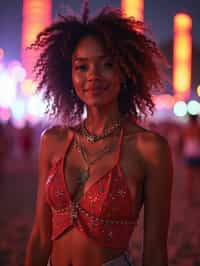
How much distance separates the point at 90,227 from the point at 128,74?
1.80 feet

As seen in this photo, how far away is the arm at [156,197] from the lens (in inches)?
51.5

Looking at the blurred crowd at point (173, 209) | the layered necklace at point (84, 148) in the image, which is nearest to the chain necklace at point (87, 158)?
the layered necklace at point (84, 148)

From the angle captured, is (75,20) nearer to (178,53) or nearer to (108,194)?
(108,194)

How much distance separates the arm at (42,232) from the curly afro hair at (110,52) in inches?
12.0

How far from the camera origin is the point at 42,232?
150cm

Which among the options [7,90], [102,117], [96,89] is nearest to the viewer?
[96,89]

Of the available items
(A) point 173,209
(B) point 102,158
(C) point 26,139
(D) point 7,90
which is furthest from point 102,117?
(D) point 7,90

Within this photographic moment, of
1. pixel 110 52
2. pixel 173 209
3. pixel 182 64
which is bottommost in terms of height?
pixel 173 209

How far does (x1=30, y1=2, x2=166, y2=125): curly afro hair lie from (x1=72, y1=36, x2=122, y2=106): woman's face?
37mm

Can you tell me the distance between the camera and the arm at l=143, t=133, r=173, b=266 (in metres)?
1.31

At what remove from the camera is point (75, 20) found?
5.20ft

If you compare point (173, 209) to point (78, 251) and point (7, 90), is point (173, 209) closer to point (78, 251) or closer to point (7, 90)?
point (78, 251)

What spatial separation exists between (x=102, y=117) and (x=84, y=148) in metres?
0.13

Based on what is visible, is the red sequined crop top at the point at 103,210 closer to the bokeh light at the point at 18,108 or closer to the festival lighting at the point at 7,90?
the festival lighting at the point at 7,90
